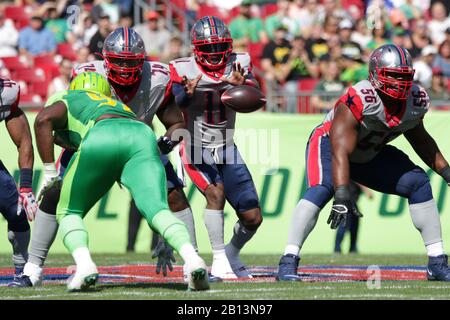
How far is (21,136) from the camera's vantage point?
704 centimetres

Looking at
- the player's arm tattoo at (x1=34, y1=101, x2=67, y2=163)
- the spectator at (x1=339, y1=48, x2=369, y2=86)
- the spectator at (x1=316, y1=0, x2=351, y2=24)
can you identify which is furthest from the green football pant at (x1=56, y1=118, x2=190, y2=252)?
the spectator at (x1=316, y1=0, x2=351, y2=24)

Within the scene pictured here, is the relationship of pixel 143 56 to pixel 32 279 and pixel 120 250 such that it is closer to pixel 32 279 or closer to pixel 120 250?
pixel 32 279

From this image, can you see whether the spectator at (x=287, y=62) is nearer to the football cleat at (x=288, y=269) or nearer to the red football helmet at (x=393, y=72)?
the red football helmet at (x=393, y=72)

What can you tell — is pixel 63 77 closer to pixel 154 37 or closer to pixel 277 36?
pixel 154 37

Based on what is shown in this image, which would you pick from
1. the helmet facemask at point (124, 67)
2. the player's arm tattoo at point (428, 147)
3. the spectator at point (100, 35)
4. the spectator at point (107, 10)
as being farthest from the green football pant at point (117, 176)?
the spectator at point (107, 10)

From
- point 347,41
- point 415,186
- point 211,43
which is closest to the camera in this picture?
point 415,186

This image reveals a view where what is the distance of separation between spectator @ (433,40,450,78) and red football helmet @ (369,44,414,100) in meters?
6.83

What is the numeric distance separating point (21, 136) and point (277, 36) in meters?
7.95

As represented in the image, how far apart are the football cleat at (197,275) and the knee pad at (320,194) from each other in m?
1.36

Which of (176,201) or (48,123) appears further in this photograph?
(176,201)

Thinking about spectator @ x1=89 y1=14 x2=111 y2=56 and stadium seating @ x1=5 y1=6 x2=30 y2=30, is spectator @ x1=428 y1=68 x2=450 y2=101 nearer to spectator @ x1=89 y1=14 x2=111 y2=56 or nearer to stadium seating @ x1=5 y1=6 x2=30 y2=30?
spectator @ x1=89 y1=14 x2=111 y2=56

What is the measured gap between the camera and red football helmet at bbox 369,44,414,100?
6.94 m

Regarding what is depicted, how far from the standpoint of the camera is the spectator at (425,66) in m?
13.4

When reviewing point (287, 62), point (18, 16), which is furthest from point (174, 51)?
point (18, 16)
